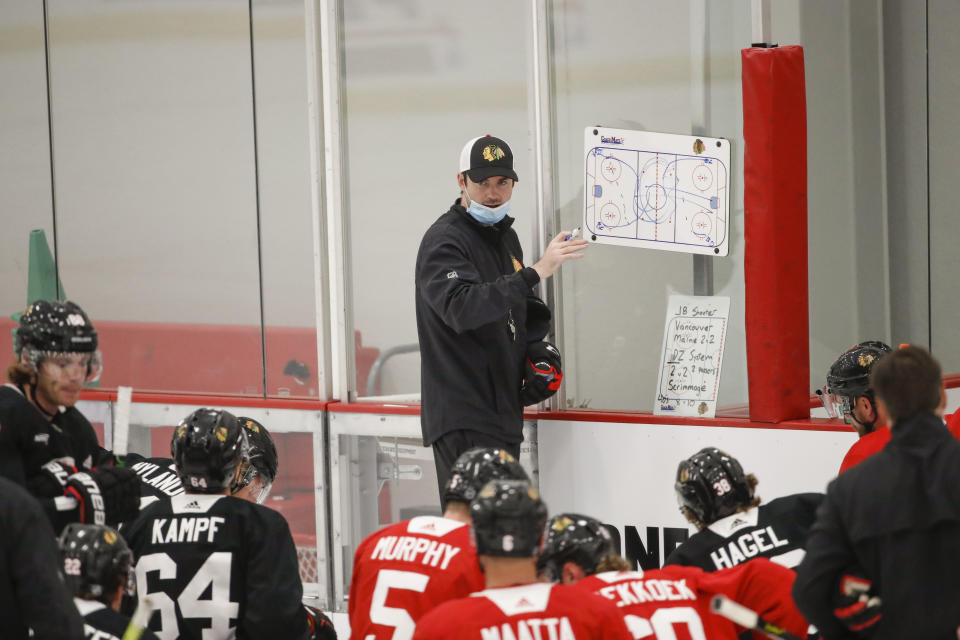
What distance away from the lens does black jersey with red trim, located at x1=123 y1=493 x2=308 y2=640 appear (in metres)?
3.05

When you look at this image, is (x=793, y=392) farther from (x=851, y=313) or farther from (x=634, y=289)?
(x=851, y=313)

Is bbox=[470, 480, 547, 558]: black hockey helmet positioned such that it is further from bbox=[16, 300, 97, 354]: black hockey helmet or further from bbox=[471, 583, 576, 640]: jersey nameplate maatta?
bbox=[16, 300, 97, 354]: black hockey helmet

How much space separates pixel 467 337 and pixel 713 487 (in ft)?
4.29

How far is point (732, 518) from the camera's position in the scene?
318 centimetres

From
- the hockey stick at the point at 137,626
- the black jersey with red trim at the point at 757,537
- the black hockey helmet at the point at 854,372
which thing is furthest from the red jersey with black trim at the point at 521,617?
the black hockey helmet at the point at 854,372

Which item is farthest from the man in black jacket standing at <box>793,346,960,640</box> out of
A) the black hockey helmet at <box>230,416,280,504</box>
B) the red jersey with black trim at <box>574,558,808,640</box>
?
the black hockey helmet at <box>230,416,280,504</box>

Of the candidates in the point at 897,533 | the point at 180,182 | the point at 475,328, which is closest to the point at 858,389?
the point at 475,328

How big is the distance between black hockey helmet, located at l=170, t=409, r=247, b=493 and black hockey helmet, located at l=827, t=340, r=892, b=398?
1.76 metres

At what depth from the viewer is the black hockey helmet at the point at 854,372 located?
147 inches

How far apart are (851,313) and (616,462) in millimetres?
1695

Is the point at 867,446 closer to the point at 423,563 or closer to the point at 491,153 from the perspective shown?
the point at 423,563

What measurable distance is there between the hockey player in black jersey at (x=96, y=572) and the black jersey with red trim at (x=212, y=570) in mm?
307

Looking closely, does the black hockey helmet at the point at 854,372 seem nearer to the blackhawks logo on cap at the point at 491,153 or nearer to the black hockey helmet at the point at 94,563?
the blackhawks logo on cap at the point at 491,153

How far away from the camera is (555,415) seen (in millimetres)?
4812
